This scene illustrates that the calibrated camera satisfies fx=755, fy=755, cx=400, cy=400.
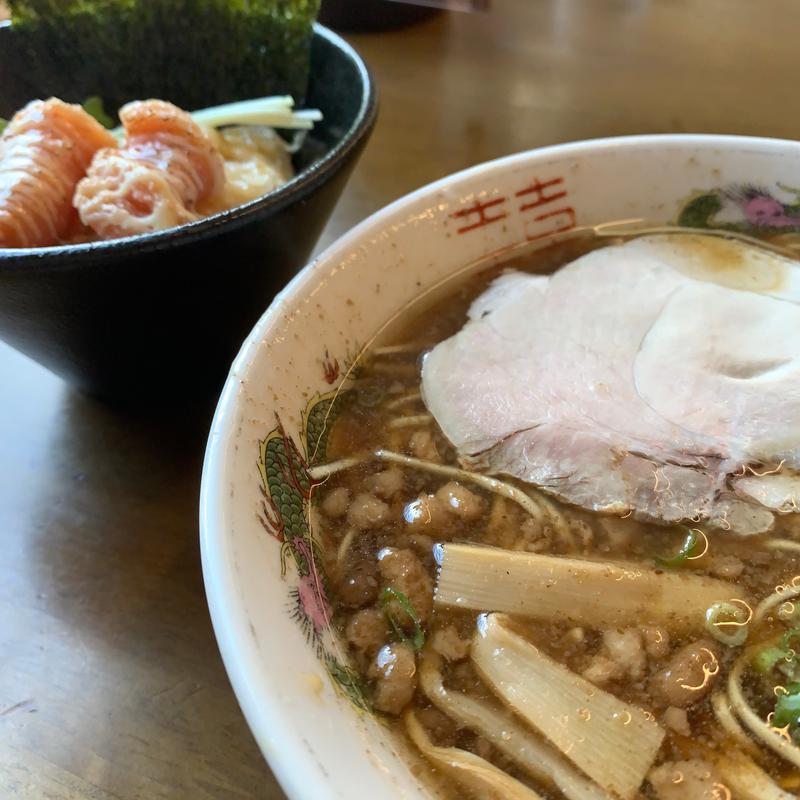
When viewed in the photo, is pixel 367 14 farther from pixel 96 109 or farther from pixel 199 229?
pixel 199 229

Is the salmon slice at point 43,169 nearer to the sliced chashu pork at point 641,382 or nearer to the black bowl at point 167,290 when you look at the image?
the black bowl at point 167,290

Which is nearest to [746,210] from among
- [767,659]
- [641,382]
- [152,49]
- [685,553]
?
[641,382]

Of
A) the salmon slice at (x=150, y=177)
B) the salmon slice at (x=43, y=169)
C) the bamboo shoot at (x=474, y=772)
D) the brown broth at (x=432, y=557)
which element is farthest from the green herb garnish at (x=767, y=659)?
the salmon slice at (x=43, y=169)

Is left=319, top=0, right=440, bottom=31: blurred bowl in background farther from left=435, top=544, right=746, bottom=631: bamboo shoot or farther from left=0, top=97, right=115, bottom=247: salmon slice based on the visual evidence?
left=435, top=544, right=746, bottom=631: bamboo shoot

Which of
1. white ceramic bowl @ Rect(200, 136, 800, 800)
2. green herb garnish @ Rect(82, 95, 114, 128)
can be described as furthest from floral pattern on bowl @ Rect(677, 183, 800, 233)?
green herb garnish @ Rect(82, 95, 114, 128)

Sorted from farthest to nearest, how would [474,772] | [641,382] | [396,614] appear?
[641,382]
[396,614]
[474,772]

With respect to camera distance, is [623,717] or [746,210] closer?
[623,717]

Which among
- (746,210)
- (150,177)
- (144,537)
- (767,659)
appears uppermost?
(150,177)
